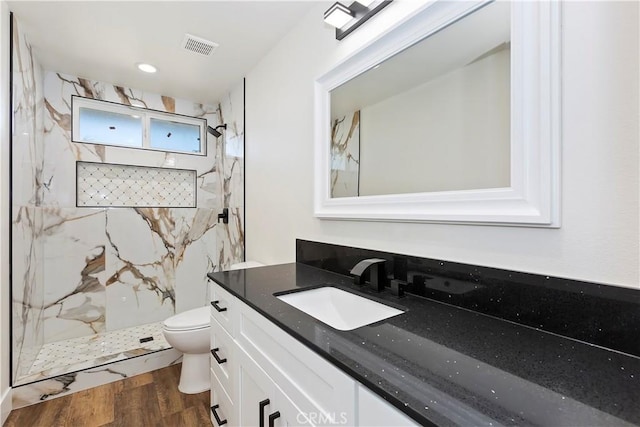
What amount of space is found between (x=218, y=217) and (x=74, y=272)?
1.31 metres

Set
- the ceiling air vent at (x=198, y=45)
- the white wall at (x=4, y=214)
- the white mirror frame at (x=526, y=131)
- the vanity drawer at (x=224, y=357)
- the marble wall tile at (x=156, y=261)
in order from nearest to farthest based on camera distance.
A: the white mirror frame at (x=526, y=131), the vanity drawer at (x=224, y=357), the white wall at (x=4, y=214), the ceiling air vent at (x=198, y=45), the marble wall tile at (x=156, y=261)

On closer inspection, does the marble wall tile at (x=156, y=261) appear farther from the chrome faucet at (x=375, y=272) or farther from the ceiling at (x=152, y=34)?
the chrome faucet at (x=375, y=272)

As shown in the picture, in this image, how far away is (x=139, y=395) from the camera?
76.8 inches

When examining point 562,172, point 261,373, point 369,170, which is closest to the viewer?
point 562,172

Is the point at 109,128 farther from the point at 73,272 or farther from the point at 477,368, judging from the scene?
the point at 477,368

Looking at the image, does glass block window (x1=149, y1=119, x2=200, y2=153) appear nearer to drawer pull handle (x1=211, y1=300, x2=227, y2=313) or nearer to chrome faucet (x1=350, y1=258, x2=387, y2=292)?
drawer pull handle (x1=211, y1=300, x2=227, y2=313)

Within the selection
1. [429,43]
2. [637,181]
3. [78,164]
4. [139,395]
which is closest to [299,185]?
[429,43]

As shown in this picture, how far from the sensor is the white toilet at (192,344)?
190cm

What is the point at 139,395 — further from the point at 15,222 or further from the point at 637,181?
the point at 637,181

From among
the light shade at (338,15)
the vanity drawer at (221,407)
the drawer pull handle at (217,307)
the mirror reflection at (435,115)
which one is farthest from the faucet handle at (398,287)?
the light shade at (338,15)

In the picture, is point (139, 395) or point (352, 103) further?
point (139, 395)

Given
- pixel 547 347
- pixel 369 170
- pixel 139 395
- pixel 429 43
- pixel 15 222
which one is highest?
pixel 429 43

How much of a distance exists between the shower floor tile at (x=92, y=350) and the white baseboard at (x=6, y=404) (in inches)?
4.1

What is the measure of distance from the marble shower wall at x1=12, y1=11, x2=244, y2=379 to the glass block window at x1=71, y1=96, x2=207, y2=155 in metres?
0.07
